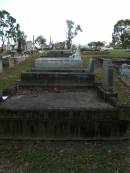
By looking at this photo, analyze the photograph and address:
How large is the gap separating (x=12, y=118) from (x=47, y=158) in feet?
4.86

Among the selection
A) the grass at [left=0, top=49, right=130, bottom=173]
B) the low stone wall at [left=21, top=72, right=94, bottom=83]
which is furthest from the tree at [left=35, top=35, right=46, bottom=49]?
the grass at [left=0, top=49, right=130, bottom=173]

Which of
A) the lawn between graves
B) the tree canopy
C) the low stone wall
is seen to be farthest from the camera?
the tree canopy

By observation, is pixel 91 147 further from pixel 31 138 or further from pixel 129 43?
pixel 129 43

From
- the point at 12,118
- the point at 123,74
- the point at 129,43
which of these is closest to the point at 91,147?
the point at 12,118

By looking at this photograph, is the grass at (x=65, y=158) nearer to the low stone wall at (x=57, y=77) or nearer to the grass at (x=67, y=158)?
the grass at (x=67, y=158)

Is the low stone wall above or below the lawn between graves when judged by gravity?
above

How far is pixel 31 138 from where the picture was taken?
248 inches

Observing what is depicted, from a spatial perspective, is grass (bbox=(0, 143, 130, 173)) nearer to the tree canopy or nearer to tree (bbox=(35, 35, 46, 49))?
the tree canopy

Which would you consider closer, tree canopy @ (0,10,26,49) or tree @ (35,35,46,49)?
tree canopy @ (0,10,26,49)

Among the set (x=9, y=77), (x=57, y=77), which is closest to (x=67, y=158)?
(x=57, y=77)

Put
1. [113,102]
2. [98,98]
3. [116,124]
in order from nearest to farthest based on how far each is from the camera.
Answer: [116,124]
[113,102]
[98,98]

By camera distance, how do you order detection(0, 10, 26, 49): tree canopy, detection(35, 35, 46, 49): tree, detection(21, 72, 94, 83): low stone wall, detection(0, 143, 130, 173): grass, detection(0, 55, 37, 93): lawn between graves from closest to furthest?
1. detection(0, 143, 130, 173): grass
2. detection(21, 72, 94, 83): low stone wall
3. detection(0, 55, 37, 93): lawn between graves
4. detection(0, 10, 26, 49): tree canopy
5. detection(35, 35, 46, 49): tree

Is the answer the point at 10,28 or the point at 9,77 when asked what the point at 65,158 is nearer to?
the point at 9,77

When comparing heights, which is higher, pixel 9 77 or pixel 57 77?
pixel 57 77
